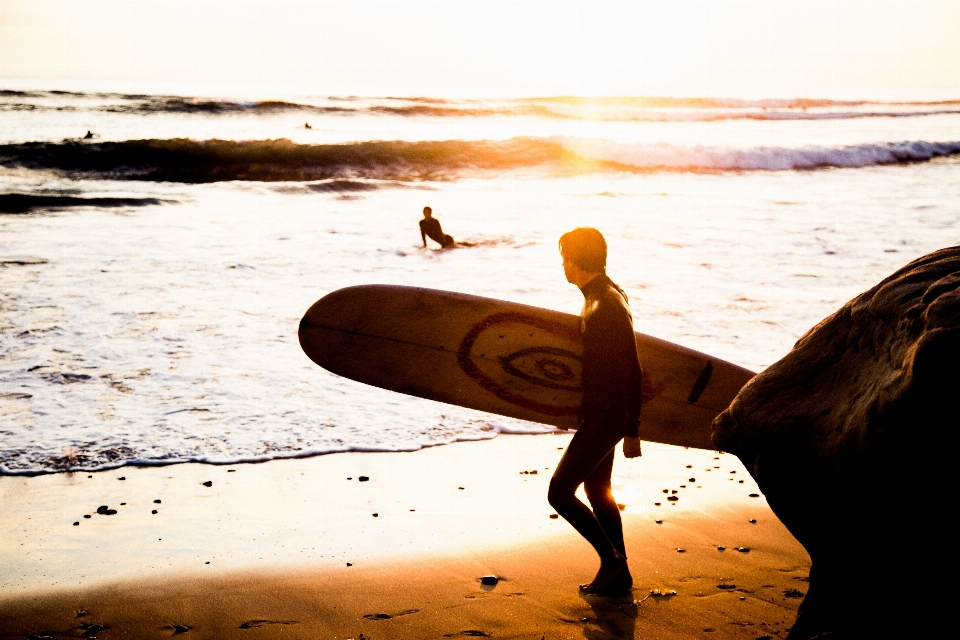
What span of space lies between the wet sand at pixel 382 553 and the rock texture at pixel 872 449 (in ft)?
2.87

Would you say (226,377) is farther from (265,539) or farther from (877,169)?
(877,169)

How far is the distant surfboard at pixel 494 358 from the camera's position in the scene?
4.64 m

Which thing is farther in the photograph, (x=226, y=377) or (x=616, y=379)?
(x=226, y=377)

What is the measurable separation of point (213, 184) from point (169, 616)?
1983 centimetres

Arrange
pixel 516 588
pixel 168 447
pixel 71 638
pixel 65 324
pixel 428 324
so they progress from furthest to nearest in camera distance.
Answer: pixel 65 324, pixel 168 447, pixel 428 324, pixel 516 588, pixel 71 638

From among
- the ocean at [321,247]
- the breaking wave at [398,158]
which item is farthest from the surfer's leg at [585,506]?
the breaking wave at [398,158]

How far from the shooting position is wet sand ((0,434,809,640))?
344 centimetres

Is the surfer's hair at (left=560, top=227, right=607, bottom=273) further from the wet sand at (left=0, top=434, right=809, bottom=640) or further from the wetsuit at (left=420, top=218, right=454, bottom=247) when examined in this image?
the wetsuit at (left=420, top=218, right=454, bottom=247)

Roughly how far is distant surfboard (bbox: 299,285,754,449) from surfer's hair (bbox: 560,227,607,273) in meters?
0.99

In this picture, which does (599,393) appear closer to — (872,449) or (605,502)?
(605,502)

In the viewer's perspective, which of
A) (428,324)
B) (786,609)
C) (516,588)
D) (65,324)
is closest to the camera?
(786,609)

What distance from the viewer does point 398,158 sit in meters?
26.4

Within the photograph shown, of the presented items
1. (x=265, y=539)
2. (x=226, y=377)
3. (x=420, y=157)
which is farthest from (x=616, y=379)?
(x=420, y=157)

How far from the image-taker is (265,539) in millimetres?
4285
